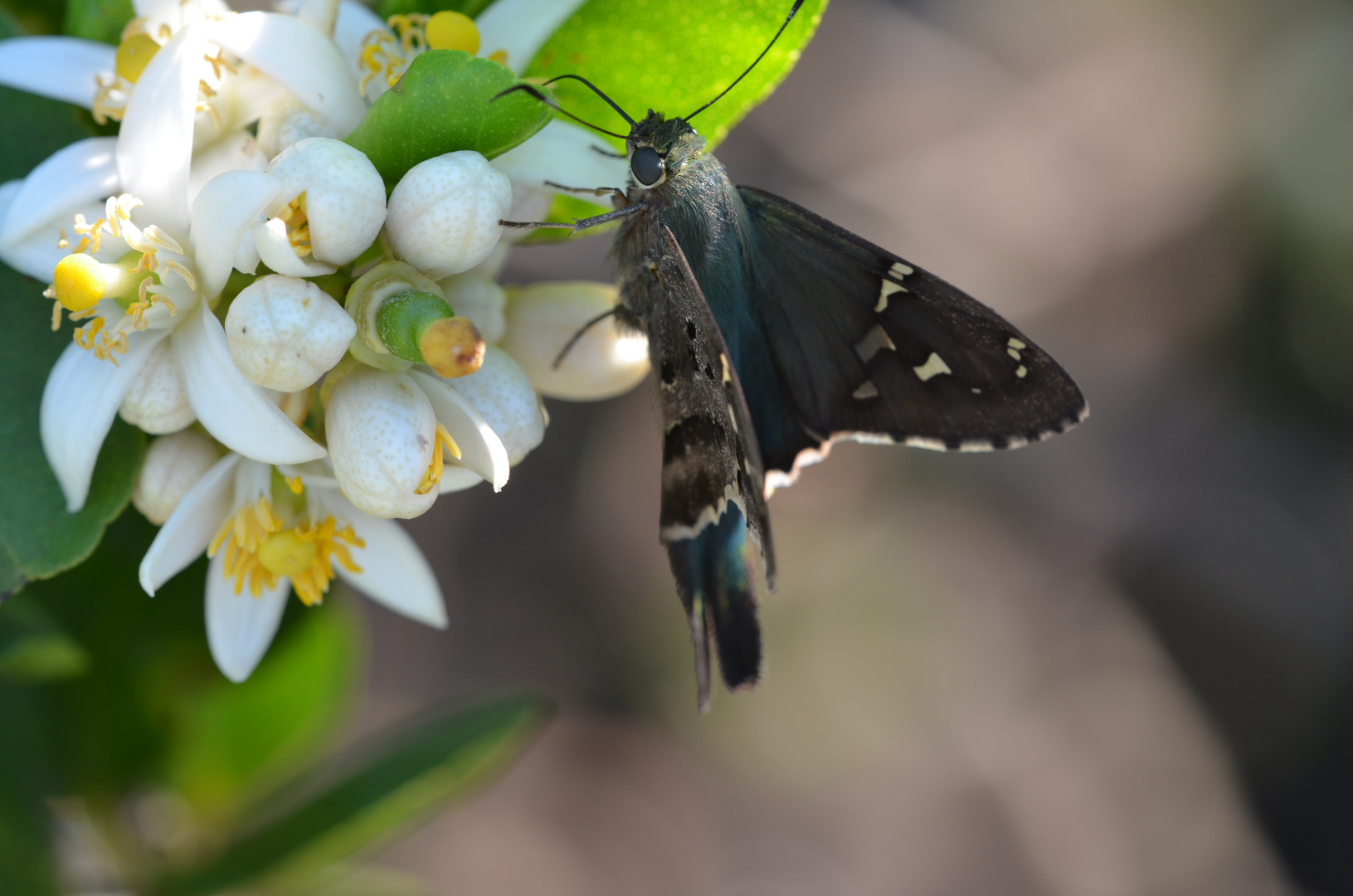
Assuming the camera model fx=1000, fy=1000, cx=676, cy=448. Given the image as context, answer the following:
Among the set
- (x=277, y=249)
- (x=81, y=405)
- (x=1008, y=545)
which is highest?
(x=277, y=249)

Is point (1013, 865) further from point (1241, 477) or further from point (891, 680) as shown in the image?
point (1241, 477)

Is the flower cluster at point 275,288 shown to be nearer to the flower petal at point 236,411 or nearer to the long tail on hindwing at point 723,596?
the flower petal at point 236,411

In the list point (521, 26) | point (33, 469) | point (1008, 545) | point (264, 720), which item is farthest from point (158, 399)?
point (1008, 545)

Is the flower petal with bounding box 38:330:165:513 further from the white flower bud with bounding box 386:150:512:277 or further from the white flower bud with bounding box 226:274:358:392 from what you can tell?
the white flower bud with bounding box 386:150:512:277

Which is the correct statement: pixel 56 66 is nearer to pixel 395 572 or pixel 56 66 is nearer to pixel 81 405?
pixel 81 405

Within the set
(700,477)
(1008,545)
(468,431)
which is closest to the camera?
(468,431)

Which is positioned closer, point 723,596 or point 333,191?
point 333,191

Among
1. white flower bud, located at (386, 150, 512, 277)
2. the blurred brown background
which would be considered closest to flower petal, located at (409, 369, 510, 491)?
white flower bud, located at (386, 150, 512, 277)

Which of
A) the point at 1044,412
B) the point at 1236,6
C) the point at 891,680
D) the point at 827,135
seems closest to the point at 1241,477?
the point at 891,680

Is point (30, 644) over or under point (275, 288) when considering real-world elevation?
under
